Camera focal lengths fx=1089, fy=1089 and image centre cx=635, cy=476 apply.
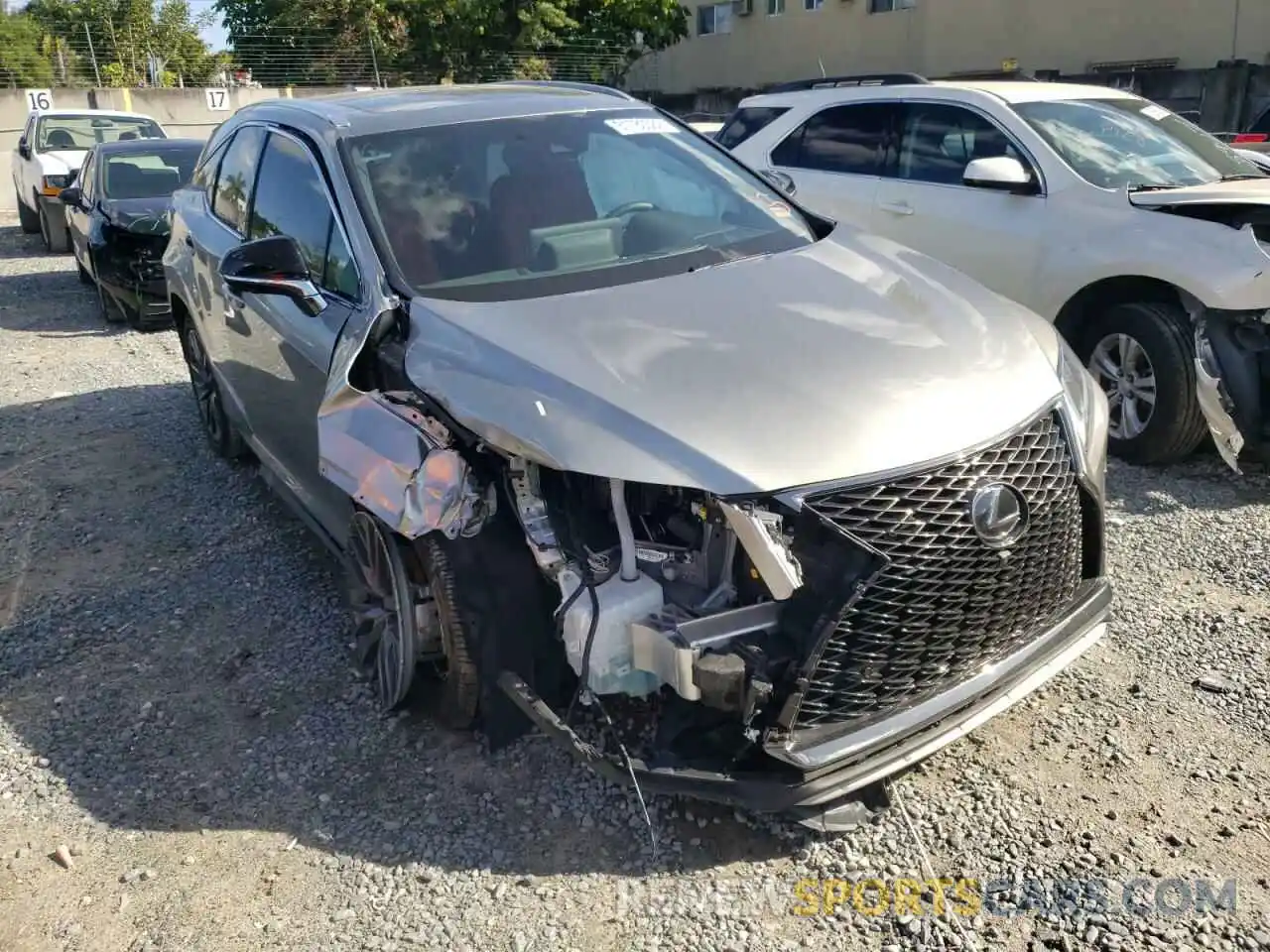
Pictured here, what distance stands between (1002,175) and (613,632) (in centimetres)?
430

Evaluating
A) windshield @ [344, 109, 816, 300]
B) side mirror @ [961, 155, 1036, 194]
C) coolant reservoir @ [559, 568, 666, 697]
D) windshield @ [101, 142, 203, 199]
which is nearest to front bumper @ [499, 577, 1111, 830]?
coolant reservoir @ [559, 568, 666, 697]

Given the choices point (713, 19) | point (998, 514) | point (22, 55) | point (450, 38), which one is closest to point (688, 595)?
point (998, 514)

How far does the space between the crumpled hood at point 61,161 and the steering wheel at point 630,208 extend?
39.1ft

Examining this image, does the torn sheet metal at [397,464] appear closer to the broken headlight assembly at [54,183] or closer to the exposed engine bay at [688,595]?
the exposed engine bay at [688,595]

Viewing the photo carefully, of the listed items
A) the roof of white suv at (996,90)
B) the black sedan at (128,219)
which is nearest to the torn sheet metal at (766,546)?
the roof of white suv at (996,90)

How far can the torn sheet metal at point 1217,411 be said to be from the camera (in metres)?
4.90

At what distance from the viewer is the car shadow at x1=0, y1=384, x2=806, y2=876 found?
3.02 m

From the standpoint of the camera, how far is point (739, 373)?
2.88 meters

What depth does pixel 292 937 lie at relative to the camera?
271cm

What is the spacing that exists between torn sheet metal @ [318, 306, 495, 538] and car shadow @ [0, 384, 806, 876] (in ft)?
2.64

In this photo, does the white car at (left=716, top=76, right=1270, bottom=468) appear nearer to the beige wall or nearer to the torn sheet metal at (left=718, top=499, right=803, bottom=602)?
the torn sheet metal at (left=718, top=499, right=803, bottom=602)

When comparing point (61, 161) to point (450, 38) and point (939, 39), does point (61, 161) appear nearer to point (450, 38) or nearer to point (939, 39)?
point (450, 38)

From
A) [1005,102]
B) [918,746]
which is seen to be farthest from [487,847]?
[1005,102]

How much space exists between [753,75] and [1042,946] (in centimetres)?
3096
